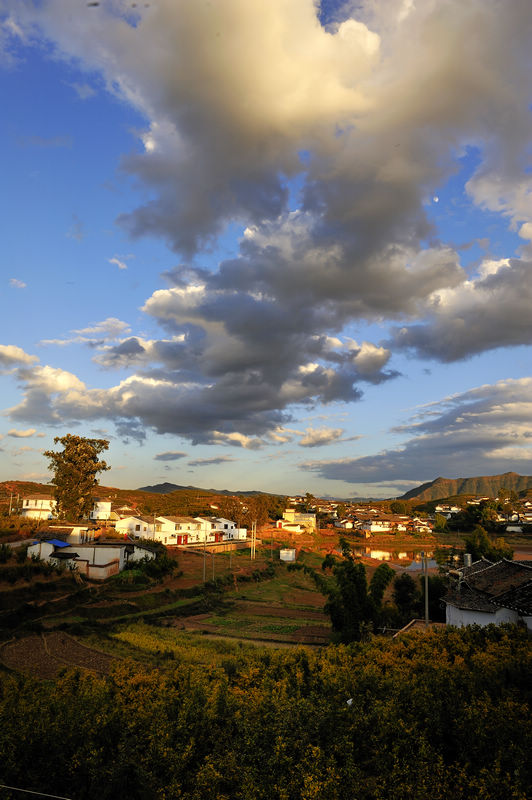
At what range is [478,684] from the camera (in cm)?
1380

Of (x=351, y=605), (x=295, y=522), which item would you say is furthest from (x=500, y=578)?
(x=295, y=522)

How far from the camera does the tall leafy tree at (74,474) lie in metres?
68.7

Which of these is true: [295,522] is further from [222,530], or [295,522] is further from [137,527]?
[137,527]

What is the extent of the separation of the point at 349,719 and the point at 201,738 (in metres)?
3.73

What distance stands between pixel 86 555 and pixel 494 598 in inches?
1611

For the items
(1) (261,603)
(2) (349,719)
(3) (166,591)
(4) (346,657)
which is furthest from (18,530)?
(2) (349,719)

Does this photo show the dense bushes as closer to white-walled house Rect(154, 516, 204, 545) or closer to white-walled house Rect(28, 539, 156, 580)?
white-walled house Rect(28, 539, 156, 580)

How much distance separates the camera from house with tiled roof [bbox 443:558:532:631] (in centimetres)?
2516

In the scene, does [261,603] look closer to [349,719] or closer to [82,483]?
[82,483]

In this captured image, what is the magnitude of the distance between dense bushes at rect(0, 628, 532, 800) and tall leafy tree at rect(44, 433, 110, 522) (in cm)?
5774

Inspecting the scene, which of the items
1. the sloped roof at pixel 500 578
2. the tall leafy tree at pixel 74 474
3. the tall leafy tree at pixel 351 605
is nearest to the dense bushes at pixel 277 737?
the sloped roof at pixel 500 578

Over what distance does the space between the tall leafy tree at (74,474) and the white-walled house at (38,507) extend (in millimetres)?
10244

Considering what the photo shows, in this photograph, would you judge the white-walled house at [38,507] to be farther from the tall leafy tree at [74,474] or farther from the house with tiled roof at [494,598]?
the house with tiled roof at [494,598]

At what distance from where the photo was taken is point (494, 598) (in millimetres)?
27094
